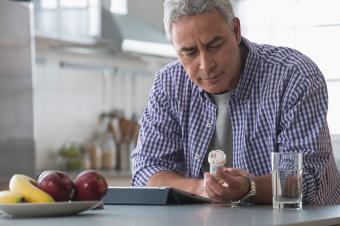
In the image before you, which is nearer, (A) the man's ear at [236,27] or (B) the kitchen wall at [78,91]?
(A) the man's ear at [236,27]

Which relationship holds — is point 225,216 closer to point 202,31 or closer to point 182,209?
point 182,209

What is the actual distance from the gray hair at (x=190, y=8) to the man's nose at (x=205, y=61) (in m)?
0.12

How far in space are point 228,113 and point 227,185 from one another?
0.45 metres

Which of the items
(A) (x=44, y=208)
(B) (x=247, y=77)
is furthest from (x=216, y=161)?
(A) (x=44, y=208)

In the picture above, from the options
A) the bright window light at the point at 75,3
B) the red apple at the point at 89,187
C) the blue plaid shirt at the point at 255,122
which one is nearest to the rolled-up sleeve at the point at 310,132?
the blue plaid shirt at the point at 255,122

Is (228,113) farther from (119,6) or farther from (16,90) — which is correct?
(119,6)

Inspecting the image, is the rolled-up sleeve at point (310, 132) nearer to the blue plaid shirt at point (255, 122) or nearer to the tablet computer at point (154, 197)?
the blue plaid shirt at point (255, 122)

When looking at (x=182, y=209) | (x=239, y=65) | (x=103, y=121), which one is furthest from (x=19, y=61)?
(x=182, y=209)

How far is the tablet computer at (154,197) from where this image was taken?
2.16 metres

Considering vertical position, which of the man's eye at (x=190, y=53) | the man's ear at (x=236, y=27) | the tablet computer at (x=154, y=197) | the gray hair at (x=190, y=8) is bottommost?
the tablet computer at (x=154, y=197)

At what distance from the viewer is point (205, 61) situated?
7.59ft

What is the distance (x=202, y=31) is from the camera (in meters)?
2.30

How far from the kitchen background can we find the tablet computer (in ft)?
9.04

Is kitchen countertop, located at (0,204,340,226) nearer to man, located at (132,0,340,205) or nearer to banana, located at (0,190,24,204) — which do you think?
banana, located at (0,190,24,204)
